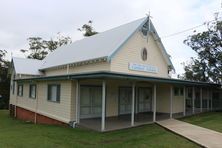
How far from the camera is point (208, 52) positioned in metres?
24.2

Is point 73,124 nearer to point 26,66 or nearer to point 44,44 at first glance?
point 26,66

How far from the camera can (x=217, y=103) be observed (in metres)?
23.5

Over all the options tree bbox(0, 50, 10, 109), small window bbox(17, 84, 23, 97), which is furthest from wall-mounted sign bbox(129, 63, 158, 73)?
tree bbox(0, 50, 10, 109)

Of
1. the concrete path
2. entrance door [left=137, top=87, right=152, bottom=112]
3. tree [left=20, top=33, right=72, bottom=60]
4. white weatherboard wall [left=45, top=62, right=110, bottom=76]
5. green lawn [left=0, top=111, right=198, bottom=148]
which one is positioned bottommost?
green lawn [left=0, top=111, right=198, bottom=148]

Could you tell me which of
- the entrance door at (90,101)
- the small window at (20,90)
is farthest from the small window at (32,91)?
the entrance door at (90,101)

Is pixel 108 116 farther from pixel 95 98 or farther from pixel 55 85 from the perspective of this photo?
pixel 55 85

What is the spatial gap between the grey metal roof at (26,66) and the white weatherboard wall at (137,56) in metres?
11.9

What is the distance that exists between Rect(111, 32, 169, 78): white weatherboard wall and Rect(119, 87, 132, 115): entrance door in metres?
1.77

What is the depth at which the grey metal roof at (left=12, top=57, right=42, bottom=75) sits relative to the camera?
24547mm

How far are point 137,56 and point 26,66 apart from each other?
1414 cm

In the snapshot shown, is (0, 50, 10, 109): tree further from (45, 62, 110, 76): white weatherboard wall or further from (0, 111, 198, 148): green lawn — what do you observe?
(0, 111, 198, 148): green lawn

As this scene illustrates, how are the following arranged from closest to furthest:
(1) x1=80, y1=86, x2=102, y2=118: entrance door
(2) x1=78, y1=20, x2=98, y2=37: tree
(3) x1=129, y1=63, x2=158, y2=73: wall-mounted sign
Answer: (1) x1=80, y1=86, x2=102, y2=118: entrance door, (3) x1=129, y1=63, x2=158, y2=73: wall-mounted sign, (2) x1=78, y1=20, x2=98, y2=37: tree

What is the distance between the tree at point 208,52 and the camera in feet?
76.7

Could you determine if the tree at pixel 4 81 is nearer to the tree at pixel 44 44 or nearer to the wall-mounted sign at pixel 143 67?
the tree at pixel 44 44
